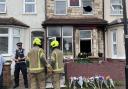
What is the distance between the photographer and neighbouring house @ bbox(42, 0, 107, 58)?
30.2m

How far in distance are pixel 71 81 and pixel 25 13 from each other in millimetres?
13833

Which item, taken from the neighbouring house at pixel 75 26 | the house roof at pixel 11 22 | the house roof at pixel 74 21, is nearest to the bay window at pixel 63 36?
the neighbouring house at pixel 75 26

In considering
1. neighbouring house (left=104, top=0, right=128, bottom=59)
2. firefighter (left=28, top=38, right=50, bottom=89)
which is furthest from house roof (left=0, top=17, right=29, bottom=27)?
firefighter (left=28, top=38, right=50, bottom=89)

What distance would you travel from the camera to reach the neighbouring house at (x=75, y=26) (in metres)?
30.2

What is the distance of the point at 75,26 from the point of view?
30.5m

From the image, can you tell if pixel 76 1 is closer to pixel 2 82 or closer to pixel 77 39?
pixel 77 39

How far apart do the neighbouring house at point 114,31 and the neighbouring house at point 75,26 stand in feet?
1.41

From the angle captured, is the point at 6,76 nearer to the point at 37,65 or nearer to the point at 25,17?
the point at 37,65

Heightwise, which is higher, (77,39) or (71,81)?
(77,39)

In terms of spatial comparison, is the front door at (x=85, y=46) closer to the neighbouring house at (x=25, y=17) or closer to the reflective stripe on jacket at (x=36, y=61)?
the neighbouring house at (x=25, y=17)

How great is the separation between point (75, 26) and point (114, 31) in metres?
3.05

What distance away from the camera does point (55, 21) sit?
1191 inches

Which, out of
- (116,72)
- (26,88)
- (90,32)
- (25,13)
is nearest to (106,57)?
(90,32)

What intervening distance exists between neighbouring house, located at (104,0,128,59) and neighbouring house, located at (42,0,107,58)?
43cm
